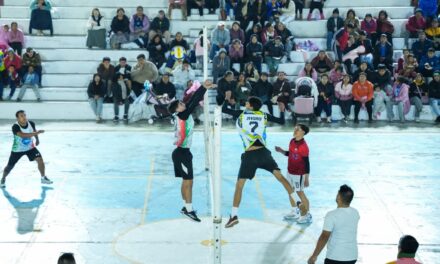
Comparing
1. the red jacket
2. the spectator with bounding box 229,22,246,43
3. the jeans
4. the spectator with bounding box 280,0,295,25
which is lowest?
the jeans

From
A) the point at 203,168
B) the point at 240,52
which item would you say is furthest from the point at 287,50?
the point at 203,168

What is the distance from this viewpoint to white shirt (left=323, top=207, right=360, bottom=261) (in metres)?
8.47

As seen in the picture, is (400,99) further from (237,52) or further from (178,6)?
(178,6)

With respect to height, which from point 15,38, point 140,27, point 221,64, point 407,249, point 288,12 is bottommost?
point 407,249

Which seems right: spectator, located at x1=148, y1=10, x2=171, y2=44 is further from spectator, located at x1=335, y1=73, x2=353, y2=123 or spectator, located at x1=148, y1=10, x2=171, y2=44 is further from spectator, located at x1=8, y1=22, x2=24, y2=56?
spectator, located at x1=335, y1=73, x2=353, y2=123

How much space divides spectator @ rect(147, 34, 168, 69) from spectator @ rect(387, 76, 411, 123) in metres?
8.60

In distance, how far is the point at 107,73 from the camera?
24.6 metres

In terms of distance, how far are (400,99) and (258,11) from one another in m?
6.70

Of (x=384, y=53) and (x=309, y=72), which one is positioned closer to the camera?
(x=309, y=72)

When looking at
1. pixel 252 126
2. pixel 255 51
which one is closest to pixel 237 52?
pixel 255 51

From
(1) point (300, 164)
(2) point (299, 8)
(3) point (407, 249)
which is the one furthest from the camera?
(2) point (299, 8)

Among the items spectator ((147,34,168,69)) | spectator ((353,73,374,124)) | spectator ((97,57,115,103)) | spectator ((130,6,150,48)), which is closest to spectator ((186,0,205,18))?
spectator ((130,6,150,48))

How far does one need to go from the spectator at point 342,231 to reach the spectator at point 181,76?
1646cm

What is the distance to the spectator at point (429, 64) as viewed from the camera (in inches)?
1003
